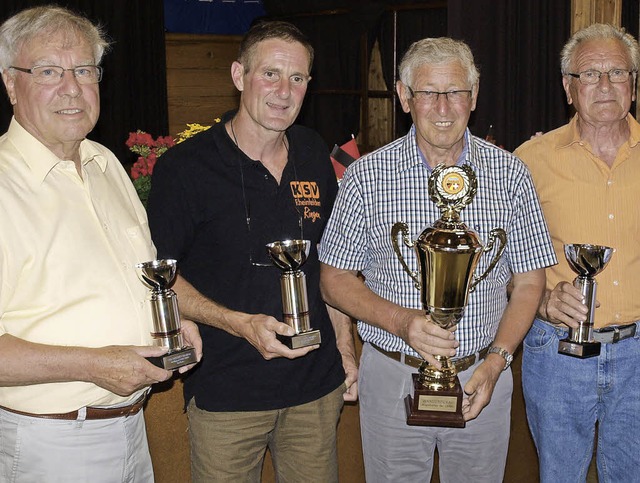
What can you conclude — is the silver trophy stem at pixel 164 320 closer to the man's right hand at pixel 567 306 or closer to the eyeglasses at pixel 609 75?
the man's right hand at pixel 567 306

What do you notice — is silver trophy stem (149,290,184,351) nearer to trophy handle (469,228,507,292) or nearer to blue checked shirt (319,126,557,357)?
blue checked shirt (319,126,557,357)

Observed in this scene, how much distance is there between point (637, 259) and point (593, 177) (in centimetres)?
32

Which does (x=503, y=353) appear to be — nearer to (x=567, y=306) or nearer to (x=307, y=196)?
(x=567, y=306)

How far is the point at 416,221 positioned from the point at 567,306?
57cm

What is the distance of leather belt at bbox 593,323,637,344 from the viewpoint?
2.81m

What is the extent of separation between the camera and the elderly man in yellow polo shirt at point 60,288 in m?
2.12

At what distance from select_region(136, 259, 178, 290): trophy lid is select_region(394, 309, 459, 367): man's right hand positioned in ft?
2.41

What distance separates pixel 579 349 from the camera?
2.67 meters

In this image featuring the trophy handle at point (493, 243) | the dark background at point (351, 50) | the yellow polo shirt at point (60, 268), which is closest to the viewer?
the yellow polo shirt at point (60, 268)

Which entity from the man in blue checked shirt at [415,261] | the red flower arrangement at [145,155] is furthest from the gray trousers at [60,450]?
the red flower arrangement at [145,155]

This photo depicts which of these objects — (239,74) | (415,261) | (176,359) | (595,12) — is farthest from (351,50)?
(176,359)

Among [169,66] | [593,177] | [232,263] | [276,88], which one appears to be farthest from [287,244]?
[169,66]

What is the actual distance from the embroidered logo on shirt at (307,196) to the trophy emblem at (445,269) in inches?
11.8

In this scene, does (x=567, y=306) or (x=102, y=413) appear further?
(x=567, y=306)
